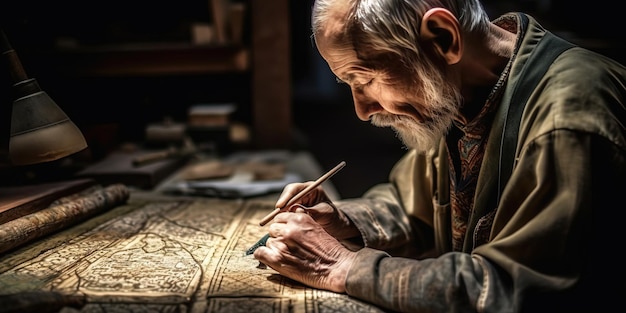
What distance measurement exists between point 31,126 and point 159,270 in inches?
41.6

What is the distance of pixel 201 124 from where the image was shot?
18.4 ft

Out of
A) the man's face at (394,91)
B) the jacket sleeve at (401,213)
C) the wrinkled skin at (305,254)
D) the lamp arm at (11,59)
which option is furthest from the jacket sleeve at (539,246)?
the lamp arm at (11,59)

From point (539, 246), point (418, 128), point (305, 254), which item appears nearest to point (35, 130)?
point (305, 254)

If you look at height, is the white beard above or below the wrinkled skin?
above

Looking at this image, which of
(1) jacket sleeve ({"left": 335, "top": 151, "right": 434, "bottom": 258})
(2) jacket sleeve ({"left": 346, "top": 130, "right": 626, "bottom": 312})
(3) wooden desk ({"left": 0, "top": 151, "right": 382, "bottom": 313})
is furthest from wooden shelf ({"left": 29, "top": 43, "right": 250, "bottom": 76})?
(2) jacket sleeve ({"left": 346, "top": 130, "right": 626, "bottom": 312})

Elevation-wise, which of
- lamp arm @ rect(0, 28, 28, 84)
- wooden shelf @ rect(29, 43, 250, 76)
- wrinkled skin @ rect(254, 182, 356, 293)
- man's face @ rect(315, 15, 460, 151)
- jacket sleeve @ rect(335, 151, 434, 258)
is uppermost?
lamp arm @ rect(0, 28, 28, 84)

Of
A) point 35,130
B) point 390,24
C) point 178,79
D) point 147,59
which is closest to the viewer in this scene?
point 390,24

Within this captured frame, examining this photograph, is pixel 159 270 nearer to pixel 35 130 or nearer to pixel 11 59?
pixel 35 130

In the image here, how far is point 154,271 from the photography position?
2324 mm

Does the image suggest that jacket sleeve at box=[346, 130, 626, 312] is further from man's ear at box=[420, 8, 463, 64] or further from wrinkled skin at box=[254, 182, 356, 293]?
man's ear at box=[420, 8, 463, 64]

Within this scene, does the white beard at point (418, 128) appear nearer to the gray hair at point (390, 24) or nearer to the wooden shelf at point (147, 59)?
the gray hair at point (390, 24)

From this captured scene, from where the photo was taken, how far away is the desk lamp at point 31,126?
278cm

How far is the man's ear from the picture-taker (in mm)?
2111

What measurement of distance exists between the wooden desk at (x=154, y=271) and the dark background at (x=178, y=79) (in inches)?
75.9
